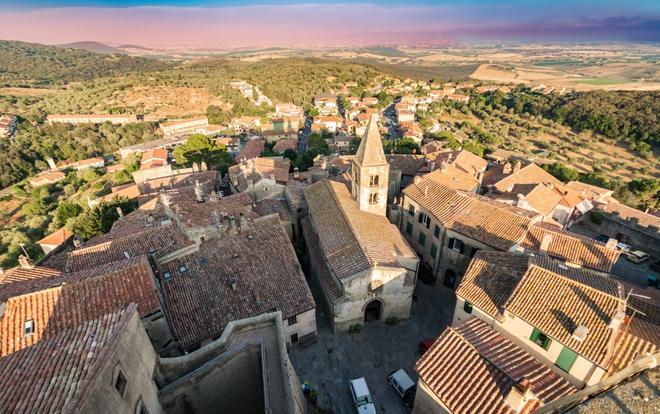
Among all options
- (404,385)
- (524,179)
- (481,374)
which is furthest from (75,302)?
(524,179)

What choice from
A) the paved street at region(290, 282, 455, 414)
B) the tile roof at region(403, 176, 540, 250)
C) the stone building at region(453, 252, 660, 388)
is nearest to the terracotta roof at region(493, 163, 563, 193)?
the tile roof at region(403, 176, 540, 250)

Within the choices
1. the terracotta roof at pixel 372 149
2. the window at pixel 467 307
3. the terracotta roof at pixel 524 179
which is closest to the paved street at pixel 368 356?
the window at pixel 467 307

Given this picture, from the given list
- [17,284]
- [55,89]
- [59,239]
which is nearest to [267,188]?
[17,284]

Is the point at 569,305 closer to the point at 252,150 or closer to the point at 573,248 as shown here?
the point at 573,248

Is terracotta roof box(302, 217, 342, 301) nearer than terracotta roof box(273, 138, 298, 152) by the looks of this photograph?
Yes

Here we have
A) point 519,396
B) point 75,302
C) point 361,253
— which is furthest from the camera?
point 361,253

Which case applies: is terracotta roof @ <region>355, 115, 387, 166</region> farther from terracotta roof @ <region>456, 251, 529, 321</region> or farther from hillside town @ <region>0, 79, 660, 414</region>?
terracotta roof @ <region>456, 251, 529, 321</region>
